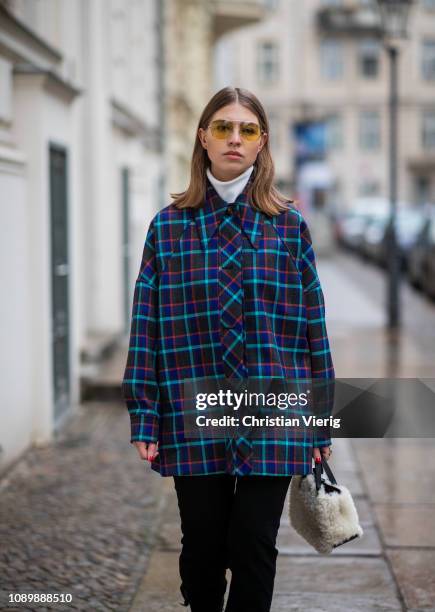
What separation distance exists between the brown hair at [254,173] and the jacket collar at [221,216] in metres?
0.02

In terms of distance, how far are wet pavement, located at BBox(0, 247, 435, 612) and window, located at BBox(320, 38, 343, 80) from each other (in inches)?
2012

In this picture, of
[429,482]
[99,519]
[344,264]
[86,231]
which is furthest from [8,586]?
[344,264]

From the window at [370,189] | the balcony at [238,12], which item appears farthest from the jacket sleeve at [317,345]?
the window at [370,189]

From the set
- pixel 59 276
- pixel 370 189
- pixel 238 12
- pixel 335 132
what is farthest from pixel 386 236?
pixel 335 132

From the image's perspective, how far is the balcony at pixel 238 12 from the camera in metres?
25.3

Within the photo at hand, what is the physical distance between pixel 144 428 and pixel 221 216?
26.4 inches

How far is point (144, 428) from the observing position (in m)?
3.08

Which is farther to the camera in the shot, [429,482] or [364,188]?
[364,188]

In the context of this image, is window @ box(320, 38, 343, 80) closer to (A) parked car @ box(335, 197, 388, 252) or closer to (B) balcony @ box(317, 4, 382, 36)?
(B) balcony @ box(317, 4, 382, 36)

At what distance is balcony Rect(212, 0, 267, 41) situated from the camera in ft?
83.0

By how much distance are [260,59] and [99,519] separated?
5371cm

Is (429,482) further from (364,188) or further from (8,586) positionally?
(364,188)

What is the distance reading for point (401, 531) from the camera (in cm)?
516

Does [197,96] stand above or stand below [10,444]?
above
